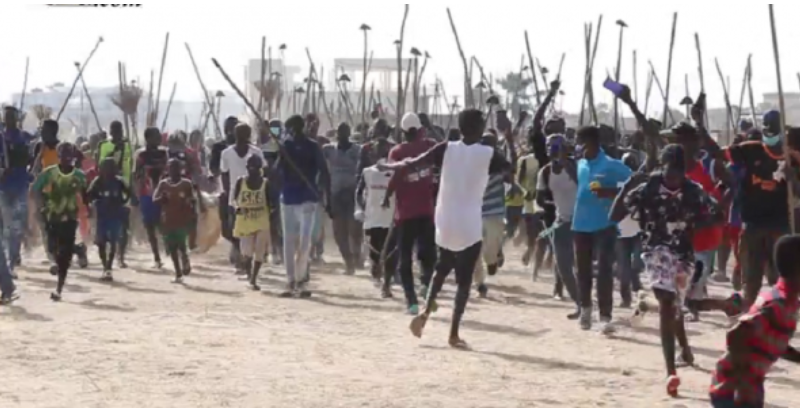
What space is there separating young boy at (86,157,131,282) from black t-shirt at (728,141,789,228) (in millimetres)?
6804

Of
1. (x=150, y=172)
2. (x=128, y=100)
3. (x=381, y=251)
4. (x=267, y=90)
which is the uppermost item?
(x=267, y=90)

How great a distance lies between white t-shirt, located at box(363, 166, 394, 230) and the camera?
13055mm

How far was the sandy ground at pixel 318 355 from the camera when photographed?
7.24m

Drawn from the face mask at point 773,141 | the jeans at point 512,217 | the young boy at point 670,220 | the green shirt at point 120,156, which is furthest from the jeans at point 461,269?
the green shirt at point 120,156

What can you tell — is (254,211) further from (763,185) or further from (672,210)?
(672,210)

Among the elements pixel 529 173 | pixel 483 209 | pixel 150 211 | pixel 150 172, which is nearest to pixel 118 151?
pixel 150 172

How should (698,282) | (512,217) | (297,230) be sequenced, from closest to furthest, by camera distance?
1. (698,282)
2. (297,230)
3. (512,217)

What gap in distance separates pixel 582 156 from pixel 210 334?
297 cm

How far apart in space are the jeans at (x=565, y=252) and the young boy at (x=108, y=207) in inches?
199

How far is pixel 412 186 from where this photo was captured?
34.6 feet

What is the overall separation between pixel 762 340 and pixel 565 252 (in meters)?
5.62

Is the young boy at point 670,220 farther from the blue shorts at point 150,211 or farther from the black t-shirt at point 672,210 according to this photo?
the blue shorts at point 150,211

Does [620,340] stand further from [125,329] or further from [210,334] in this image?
[125,329]

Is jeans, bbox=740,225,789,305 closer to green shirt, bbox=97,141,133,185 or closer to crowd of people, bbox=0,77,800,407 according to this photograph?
crowd of people, bbox=0,77,800,407
